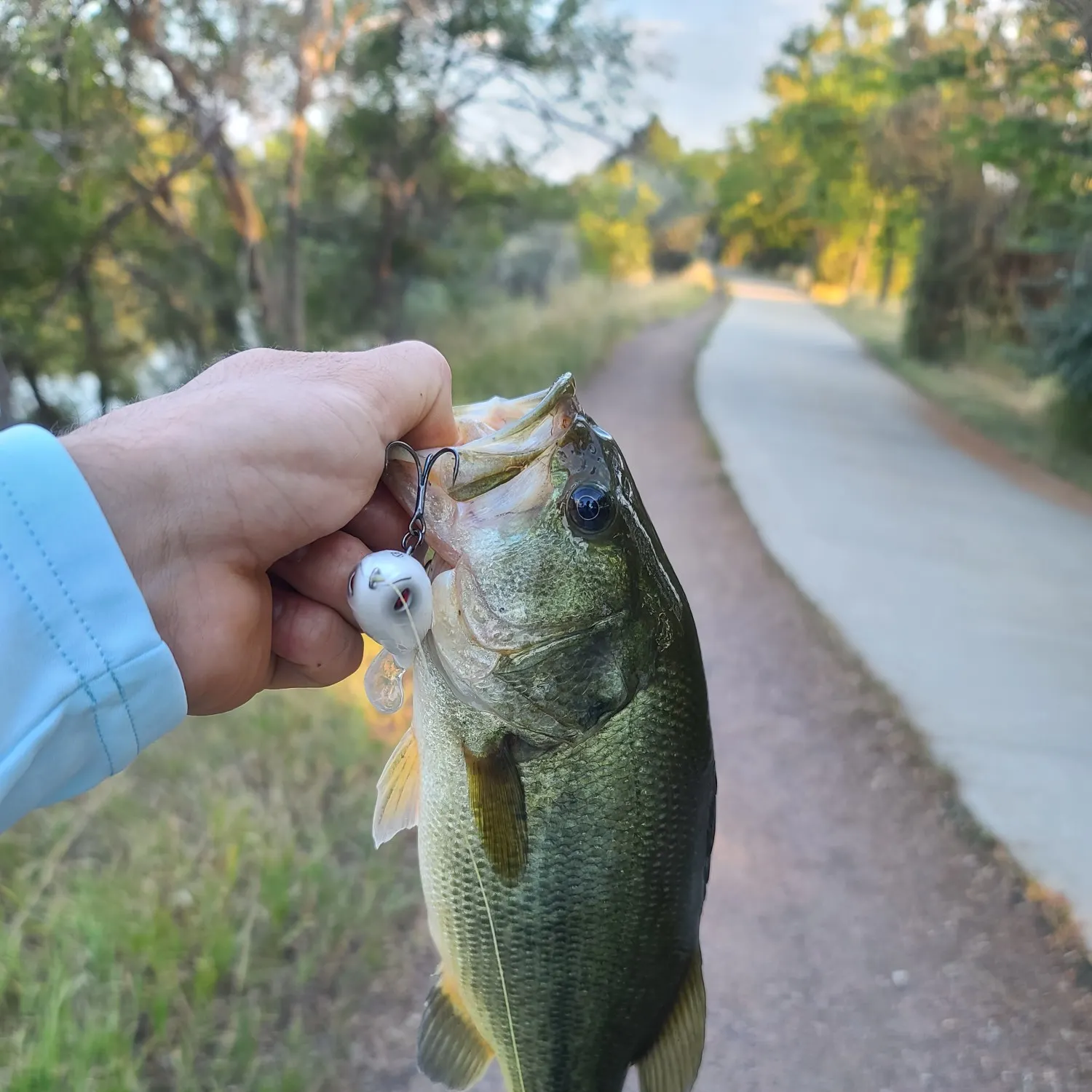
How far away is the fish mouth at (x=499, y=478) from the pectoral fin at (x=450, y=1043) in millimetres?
814

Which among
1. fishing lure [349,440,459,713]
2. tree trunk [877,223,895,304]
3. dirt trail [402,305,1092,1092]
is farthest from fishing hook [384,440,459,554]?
tree trunk [877,223,895,304]

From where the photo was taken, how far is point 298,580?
1694 millimetres

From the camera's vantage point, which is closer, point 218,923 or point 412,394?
point 412,394

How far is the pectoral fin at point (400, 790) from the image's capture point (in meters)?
1.55

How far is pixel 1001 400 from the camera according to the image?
14836mm

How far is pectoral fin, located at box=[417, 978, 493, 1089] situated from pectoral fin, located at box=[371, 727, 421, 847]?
31 cm

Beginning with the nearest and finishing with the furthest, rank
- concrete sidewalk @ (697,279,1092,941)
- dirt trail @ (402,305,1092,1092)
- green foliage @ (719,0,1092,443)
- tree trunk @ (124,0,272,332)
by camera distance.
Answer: dirt trail @ (402,305,1092,1092) < concrete sidewalk @ (697,279,1092,941) < tree trunk @ (124,0,272,332) < green foliage @ (719,0,1092,443)

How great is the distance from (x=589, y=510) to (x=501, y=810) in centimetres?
51

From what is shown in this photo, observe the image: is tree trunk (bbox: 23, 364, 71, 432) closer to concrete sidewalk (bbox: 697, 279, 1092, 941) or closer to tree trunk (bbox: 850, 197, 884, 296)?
concrete sidewalk (bbox: 697, 279, 1092, 941)

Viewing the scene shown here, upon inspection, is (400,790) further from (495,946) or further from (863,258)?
(863,258)

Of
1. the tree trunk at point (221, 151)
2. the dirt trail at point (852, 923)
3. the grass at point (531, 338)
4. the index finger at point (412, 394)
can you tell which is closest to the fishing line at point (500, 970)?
the index finger at point (412, 394)

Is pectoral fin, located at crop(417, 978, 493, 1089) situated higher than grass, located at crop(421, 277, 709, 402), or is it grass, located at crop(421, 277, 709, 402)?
pectoral fin, located at crop(417, 978, 493, 1089)

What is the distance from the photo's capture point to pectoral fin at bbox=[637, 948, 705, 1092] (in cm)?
145

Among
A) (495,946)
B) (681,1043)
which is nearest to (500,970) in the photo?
(495,946)
